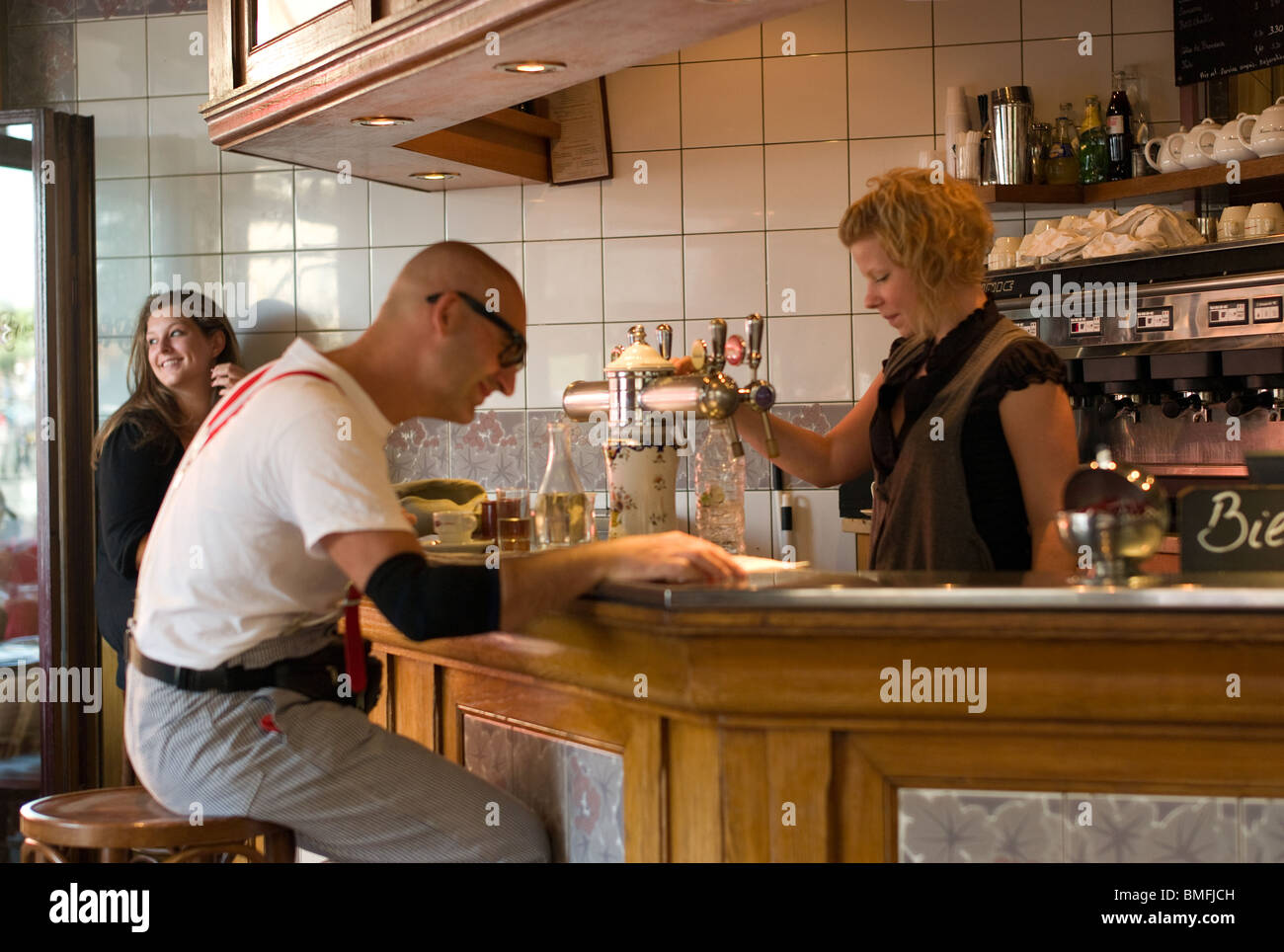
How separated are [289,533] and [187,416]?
1734 mm

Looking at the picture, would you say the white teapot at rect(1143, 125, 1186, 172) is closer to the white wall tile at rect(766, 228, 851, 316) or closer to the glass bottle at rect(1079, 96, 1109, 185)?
the glass bottle at rect(1079, 96, 1109, 185)

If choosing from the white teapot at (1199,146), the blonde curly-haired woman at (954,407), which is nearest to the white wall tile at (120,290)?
the blonde curly-haired woman at (954,407)

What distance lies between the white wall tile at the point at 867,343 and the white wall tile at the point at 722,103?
0.64m

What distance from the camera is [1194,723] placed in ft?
4.93

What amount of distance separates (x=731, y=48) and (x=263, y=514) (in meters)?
2.78

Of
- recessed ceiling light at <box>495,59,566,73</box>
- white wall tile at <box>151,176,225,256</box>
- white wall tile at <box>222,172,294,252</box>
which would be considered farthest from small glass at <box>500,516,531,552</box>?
white wall tile at <box>151,176,225,256</box>

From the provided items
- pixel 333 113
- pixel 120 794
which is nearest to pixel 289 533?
pixel 120 794

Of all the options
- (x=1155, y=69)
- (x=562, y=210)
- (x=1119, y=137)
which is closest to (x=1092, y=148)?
A: (x=1119, y=137)

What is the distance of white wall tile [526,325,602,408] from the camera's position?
4070 millimetres

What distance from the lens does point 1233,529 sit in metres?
1.67

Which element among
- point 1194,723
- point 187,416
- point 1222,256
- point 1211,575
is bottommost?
point 1194,723

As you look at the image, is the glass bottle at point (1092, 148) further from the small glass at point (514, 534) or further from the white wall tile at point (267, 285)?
the white wall tile at point (267, 285)

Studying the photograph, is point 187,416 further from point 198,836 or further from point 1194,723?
point 1194,723

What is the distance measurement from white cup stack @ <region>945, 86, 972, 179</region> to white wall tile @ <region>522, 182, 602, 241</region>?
3.46 feet
